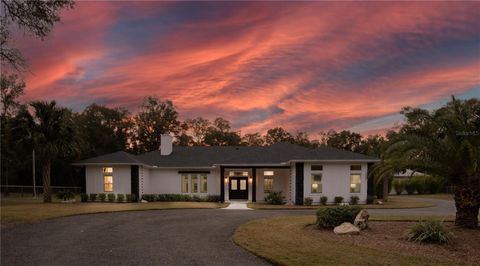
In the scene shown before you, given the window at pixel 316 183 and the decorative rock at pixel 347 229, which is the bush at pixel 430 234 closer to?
the decorative rock at pixel 347 229

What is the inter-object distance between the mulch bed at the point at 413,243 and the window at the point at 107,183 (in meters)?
21.1

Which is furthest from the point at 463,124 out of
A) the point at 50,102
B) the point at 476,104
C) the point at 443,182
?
the point at 50,102

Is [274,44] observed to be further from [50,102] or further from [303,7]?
[50,102]

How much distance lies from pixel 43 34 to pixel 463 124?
16255 millimetres

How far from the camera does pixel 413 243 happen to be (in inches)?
412

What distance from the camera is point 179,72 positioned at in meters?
23.0

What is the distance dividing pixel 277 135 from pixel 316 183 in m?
37.4

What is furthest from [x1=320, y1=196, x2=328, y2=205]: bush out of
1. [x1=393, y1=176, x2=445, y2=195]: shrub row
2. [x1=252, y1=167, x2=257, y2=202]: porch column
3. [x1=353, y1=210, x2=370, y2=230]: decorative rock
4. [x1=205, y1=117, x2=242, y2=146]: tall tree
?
[x1=205, y1=117, x2=242, y2=146]: tall tree

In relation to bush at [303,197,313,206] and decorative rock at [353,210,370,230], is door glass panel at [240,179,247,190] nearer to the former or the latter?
bush at [303,197,313,206]

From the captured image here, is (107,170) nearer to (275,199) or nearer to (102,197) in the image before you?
(102,197)

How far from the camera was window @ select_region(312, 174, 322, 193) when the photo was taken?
2722 cm

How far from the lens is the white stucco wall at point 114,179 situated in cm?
2933

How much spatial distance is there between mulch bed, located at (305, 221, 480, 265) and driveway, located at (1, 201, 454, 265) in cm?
357

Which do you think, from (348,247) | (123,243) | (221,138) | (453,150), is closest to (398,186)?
(221,138)
